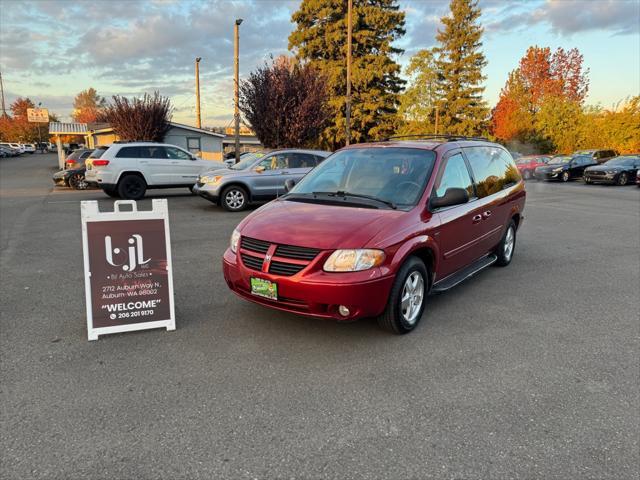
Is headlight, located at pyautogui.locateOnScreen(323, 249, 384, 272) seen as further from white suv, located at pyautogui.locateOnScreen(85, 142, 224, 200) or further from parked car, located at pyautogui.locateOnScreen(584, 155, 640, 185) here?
parked car, located at pyautogui.locateOnScreen(584, 155, 640, 185)

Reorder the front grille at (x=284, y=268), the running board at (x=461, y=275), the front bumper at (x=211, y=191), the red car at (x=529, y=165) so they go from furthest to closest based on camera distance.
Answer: the red car at (x=529, y=165) < the front bumper at (x=211, y=191) < the running board at (x=461, y=275) < the front grille at (x=284, y=268)

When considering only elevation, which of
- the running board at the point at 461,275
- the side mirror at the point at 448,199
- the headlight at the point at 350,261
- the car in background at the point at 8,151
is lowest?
the running board at the point at 461,275

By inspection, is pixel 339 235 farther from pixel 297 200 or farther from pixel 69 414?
pixel 69 414

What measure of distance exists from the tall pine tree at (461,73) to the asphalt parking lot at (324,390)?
46734 millimetres

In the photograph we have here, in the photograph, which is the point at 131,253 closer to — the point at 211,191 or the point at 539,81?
the point at 211,191

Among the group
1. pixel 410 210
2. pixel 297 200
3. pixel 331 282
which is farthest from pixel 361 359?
pixel 297 200

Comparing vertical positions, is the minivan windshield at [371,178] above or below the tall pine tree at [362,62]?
below

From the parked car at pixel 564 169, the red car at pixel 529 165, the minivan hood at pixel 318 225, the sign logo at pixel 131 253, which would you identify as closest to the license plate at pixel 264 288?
the minivan hood at pixel 318 225

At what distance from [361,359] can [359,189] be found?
1.85m

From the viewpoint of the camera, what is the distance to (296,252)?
3.78 meters

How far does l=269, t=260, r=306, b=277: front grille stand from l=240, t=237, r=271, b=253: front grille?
175 mm

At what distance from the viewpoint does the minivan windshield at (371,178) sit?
452cm

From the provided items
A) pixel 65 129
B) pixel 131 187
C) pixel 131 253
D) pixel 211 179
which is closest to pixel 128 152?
pixel 131 187

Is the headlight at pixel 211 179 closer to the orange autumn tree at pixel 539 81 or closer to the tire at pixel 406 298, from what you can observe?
the tire at pixel 406 298
